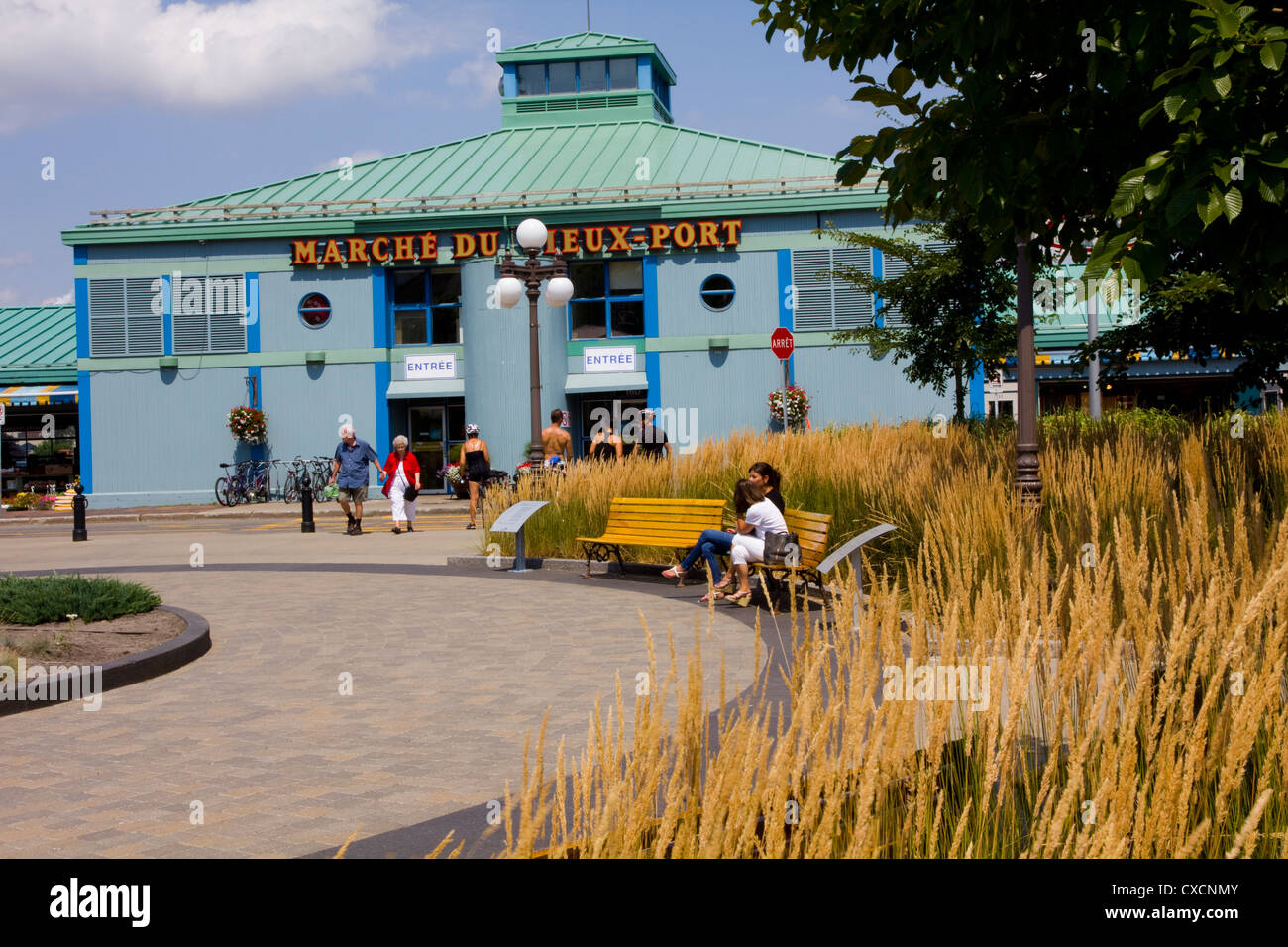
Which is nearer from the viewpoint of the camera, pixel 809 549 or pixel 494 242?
pixel 809 549

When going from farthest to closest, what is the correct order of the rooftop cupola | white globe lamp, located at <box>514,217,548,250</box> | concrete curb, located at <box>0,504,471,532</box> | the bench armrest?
the rooftop cupola, concrete curb, located at <box>0,504,471,532</box>, white globe lamp, located at <box>514,217,548,250</box>, the bench armrest

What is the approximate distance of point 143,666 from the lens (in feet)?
24.9

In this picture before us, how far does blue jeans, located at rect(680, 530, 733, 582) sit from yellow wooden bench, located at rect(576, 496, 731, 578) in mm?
693

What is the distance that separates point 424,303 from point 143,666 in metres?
26.0

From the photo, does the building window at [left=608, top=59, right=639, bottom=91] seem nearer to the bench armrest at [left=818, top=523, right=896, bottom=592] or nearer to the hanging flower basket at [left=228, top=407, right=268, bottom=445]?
the hanging flower basket at [left=228, top=407, right=268, bottom=445]

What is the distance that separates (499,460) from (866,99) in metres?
24.9

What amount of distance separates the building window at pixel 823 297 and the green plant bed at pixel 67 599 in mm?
23686

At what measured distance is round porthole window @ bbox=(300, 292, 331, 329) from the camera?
3200 cm

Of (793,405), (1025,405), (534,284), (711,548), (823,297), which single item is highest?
(823,297)

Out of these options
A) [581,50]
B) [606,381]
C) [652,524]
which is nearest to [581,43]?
[581,50]

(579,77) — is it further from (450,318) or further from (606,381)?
(606,381)

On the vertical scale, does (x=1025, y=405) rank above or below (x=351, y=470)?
above

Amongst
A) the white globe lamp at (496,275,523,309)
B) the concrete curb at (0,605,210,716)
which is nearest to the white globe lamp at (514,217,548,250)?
the white globe lamp at (496,275,523,309)
